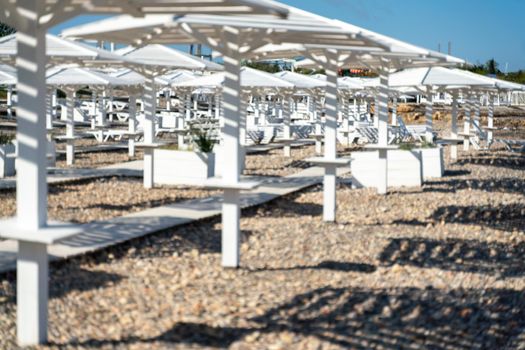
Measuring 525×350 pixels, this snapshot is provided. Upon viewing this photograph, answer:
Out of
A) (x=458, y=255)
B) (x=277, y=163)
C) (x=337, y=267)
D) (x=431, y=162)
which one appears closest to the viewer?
(x=337, y=267)

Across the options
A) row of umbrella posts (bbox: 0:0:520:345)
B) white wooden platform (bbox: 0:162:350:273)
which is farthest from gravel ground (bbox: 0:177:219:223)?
row of umbrella posts (bbox: 0:0:520:345)

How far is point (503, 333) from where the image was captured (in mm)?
5484

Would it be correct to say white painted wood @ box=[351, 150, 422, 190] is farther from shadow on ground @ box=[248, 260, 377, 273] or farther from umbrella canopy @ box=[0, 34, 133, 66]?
shadow on ground @ box=[248, 260, 377, 273]

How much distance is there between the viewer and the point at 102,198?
1119 centimetres

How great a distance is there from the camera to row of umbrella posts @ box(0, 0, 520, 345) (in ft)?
14.8

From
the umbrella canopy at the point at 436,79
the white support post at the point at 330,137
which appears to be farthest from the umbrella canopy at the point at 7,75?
the white support post at the point at 330,137

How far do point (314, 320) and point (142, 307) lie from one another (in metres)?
1.18

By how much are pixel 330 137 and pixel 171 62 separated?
3509 millimetres

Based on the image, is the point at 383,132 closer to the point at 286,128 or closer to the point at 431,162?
the point at 431,162

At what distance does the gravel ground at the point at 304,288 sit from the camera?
16.8 feet

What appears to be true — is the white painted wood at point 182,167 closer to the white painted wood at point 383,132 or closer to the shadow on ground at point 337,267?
the white painted wood at point 383,132

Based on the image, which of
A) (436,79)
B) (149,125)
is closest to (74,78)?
(149,125)

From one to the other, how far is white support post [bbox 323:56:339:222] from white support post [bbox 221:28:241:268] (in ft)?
9.57

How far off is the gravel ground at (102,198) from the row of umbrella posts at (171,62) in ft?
1.84
